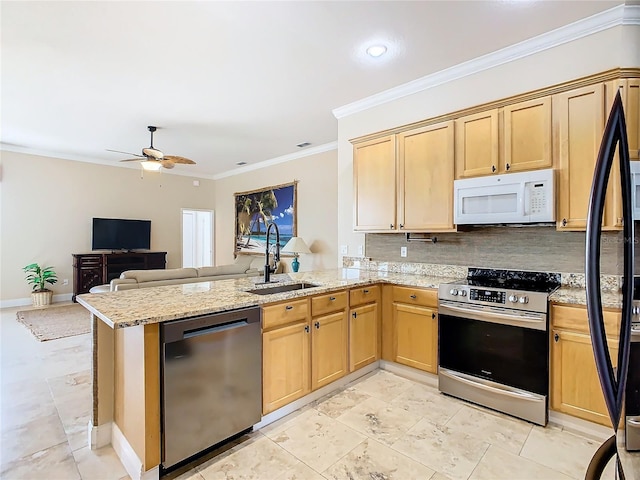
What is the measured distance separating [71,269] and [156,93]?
4821 mm

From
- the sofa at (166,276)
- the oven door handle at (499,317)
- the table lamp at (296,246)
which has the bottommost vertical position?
the oven door handle at (499,317)

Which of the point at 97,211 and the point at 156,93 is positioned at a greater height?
the point at 156,93

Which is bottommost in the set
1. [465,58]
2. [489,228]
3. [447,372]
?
[447,372]

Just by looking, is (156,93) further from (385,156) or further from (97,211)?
(97,211)

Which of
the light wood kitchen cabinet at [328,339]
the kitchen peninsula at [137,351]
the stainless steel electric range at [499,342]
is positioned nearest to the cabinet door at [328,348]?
the light wood kitchen cabinet at [328,339]

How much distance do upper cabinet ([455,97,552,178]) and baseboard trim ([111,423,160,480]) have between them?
10.0 feet

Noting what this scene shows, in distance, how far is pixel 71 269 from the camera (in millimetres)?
6551

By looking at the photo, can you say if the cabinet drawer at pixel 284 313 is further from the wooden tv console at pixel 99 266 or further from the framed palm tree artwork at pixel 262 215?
the wooden tv console at pixel 99 266

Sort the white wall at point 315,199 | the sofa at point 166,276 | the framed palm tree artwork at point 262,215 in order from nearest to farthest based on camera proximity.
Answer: the sofa at point 166,276 < the white wall at point 315,199 < the framed palm tree artwork at point 262,215

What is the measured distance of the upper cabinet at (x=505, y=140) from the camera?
253 centimetres

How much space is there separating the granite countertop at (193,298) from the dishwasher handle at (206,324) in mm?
35

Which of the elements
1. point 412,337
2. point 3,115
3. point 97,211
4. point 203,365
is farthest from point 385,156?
point 97,211

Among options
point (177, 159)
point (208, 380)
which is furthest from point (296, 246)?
point (208, 380)

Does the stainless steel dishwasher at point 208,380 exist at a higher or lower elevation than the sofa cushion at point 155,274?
lower
